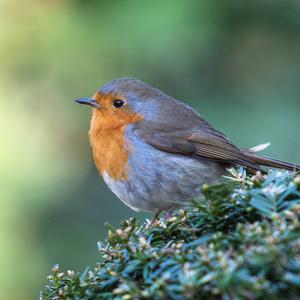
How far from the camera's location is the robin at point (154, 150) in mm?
4031

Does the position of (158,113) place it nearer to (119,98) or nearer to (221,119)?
(119,98)

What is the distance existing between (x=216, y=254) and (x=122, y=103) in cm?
290

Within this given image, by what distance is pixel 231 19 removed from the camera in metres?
6.59

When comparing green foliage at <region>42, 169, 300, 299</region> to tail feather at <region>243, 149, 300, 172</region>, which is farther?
tail feather at <region>243, 149, 300, 172</region>

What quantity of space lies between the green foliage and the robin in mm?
1690

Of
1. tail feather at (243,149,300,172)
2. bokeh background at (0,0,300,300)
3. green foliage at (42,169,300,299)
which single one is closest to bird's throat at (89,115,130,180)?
tail feather at (243,149,300,172)

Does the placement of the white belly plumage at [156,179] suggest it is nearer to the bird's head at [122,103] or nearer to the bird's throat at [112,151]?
the bird's throat at [112,151]

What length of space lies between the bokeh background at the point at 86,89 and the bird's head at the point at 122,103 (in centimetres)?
130

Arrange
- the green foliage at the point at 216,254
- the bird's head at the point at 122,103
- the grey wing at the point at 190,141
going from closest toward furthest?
the green foliage at the point at 216,254 < the grey wing at the point at 190,141 < the bird's head at the point at 122,103

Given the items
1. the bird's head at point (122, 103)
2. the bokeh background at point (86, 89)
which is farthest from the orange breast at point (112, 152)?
the bokeh background at point (86, 89)

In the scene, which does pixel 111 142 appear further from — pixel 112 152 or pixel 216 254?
pixel 216 254

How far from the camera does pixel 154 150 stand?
13.8 ft

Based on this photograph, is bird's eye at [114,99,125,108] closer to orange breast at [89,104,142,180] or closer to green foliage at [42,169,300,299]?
orange breast at [89,104,142,180]

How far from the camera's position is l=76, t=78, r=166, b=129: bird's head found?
14.5 feet
